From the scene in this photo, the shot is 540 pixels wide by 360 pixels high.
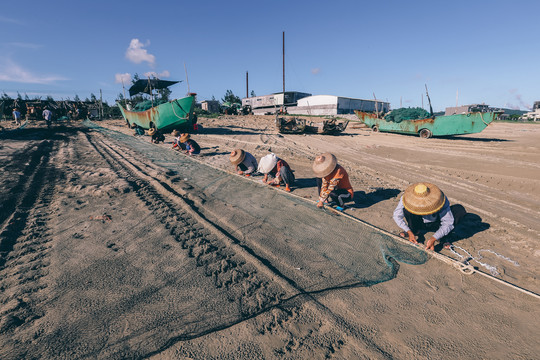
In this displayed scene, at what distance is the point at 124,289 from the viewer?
2.53 m

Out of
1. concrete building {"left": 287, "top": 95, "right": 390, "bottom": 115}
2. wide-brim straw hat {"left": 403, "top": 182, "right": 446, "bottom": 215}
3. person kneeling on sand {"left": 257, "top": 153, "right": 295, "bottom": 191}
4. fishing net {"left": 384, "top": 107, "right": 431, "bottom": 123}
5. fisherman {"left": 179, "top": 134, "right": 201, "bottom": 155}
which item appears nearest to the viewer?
wide-brim straw hat {"left": 403, "top": 182, "right": 446, "bottom": 215}

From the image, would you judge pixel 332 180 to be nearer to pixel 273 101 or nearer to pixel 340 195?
pixel 340 195

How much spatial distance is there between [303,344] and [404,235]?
242cm

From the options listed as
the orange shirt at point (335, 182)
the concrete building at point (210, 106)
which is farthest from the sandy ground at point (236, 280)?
the concrete building at point (210, 106)

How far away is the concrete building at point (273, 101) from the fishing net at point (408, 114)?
20931mm

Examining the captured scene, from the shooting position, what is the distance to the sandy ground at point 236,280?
2020mm

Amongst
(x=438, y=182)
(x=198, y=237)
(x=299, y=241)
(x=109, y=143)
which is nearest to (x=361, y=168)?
(x=438, y=182)

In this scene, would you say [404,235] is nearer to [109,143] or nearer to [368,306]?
[368,306]

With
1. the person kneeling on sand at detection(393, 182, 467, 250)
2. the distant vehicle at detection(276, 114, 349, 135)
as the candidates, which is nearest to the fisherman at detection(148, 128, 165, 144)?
the distant vehicle at detection(276, 114, 349, 135)

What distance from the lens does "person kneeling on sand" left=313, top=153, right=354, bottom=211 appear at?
4199mm

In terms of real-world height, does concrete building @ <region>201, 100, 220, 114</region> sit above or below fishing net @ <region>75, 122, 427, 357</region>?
above

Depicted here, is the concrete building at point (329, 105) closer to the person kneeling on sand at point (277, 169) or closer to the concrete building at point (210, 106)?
the concrete building at point (210, 106)

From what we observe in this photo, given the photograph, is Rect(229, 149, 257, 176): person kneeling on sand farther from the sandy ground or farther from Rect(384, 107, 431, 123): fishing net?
Rect(384, 107, 431, 123): fishing net

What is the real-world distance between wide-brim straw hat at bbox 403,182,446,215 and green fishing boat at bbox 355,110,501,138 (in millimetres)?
12360
